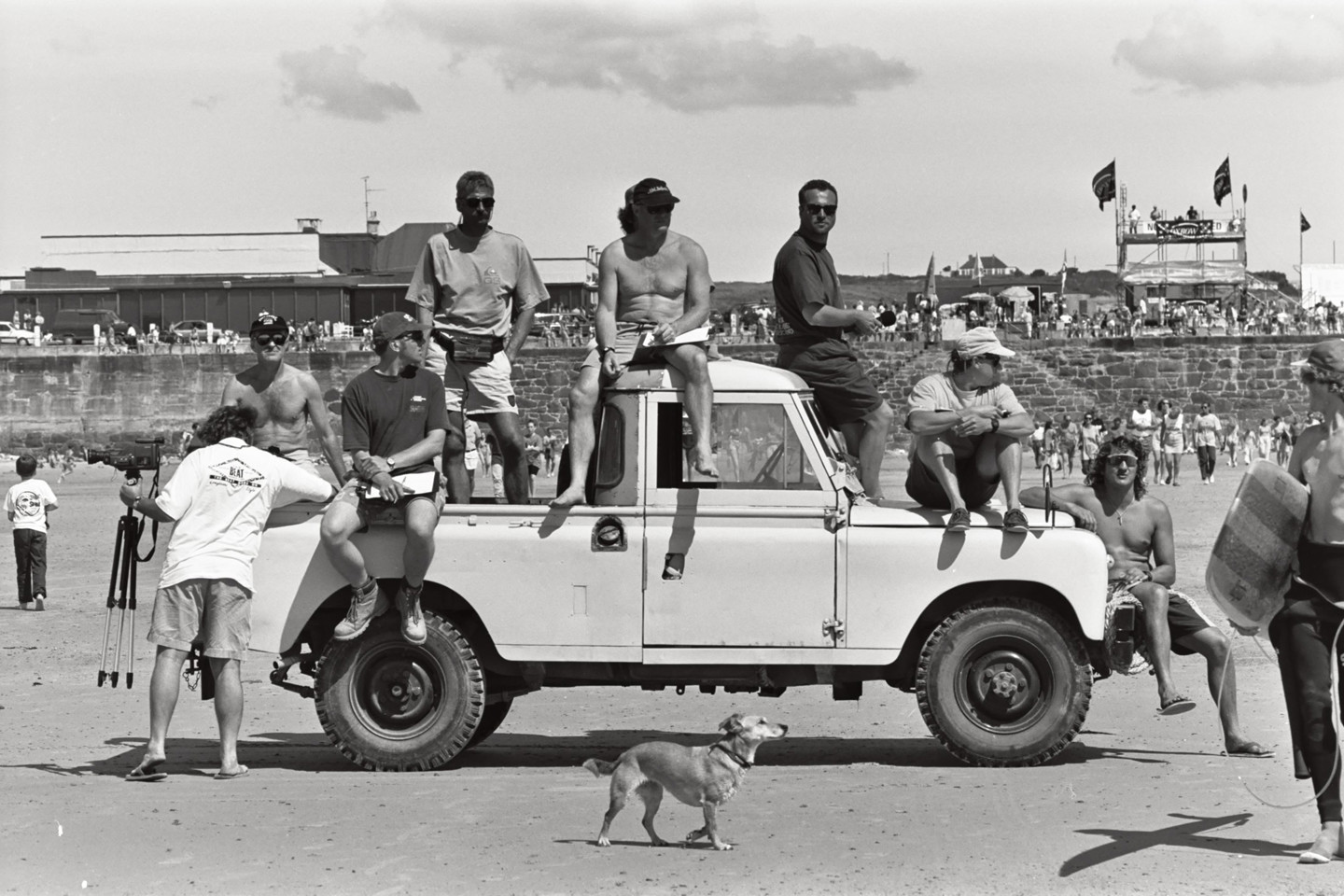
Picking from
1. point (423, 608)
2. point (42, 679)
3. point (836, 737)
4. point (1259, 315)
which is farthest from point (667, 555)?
point (1259, 315)

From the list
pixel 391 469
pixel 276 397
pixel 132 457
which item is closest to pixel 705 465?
pixel 391 469

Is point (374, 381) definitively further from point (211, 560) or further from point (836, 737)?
point (836, 737)

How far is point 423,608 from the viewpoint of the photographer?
8.81 meters

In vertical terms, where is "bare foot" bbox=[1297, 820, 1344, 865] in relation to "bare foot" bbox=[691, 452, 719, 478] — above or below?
below

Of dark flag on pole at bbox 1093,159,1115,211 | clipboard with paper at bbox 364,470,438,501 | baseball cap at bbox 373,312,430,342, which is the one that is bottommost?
clipboard with paper at bbox 364,470,438,501

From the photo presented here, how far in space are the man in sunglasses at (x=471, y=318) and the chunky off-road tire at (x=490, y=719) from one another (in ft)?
3.63

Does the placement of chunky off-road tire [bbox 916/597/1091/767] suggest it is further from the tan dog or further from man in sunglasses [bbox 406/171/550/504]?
man in sunglasses [bbox 406/171/550/504]

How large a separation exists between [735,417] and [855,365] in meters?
0.99

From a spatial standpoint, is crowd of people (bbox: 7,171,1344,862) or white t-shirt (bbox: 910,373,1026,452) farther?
white t-shirt (bbox: 910,373,1026,452)

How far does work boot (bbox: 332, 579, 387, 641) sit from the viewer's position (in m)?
8.54

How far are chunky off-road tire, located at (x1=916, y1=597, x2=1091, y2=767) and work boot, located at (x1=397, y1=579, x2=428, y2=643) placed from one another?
2422 millimetres

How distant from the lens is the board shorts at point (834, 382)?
9.42 m

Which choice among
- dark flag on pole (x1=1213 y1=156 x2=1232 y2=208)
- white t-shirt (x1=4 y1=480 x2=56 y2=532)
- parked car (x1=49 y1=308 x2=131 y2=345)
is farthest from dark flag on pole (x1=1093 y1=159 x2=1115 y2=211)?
white t-shirt (x1=4 y1=480 x2=56 y2=532)

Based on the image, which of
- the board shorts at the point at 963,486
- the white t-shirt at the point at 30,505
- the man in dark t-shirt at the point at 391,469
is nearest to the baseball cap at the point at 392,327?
the man in dark t-shirt at the point at 391,469
